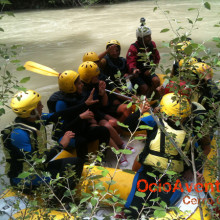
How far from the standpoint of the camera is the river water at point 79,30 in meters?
7.65

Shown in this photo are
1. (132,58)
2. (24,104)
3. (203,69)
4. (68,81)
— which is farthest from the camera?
(132,58)

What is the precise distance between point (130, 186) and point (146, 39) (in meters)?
2.28

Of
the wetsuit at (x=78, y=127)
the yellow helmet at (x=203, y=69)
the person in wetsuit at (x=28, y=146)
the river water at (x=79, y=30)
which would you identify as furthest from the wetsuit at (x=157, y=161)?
the river water at (x=79, y=30)

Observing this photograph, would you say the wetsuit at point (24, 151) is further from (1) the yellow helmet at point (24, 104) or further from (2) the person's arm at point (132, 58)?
(2) the person's arm at point (132, 58)

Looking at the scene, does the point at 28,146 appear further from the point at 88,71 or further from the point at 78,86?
the point at 88,71

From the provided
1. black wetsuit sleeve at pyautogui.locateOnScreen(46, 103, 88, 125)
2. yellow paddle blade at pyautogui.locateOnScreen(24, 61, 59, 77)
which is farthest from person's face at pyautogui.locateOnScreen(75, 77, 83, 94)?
yellow paddle blade at pyautogui.locateOnScreen(24, 61, 59, 77)

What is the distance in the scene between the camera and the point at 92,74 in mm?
2898

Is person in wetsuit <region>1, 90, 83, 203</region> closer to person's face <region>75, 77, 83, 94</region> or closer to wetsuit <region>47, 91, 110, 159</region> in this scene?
wetsuit <region>47, 91, 110, 159</region>

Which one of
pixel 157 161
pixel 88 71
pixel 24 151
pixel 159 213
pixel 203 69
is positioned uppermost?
pixel 203 69

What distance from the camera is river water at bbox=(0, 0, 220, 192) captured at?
765 cm

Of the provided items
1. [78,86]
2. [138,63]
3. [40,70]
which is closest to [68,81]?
[78,86]

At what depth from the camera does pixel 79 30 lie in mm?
11211

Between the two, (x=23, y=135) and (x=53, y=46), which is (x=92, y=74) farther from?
(x=53, y=46)

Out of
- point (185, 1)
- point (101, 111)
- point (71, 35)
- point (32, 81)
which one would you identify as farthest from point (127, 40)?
point (185, 1)
